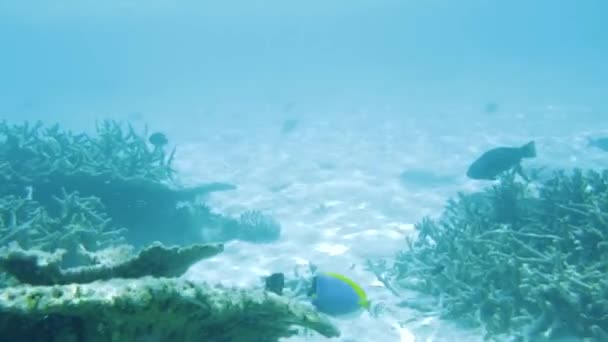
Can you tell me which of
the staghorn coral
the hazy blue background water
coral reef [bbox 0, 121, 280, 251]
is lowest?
the staghorn coral

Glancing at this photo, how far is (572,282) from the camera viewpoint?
184 inches

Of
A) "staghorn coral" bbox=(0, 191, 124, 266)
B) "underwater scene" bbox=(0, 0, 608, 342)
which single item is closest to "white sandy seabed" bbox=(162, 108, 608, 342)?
"underwater scene" bbox=(0, 0, 608, 342)

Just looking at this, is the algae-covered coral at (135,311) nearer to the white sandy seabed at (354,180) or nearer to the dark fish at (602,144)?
the white sandy seabed at (354,180)

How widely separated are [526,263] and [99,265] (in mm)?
4351

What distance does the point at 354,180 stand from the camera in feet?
46.6

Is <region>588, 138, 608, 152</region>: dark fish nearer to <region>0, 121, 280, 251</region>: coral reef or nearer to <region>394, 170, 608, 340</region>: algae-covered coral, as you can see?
<region>394, 170, 608, 340</region>: algae-covered coral

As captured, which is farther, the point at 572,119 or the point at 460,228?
the point at 572,119

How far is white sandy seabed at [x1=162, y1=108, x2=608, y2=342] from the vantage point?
26.0 feet

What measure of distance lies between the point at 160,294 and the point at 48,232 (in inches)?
171

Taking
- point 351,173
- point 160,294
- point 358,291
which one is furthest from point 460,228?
point 351,173

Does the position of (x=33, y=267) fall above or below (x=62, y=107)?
below

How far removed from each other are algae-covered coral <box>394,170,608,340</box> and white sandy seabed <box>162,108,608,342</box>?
17.3 inches

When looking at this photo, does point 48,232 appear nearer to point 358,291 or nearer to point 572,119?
point 358,291

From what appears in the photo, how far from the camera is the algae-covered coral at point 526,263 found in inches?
184
